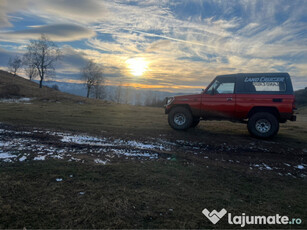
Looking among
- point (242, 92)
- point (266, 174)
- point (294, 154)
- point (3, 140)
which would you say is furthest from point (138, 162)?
point (242, 92)

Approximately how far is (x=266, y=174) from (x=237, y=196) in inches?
59.6

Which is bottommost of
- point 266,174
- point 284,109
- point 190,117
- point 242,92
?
point 266,174

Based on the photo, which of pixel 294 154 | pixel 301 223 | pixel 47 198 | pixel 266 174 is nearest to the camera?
pixel 301 223

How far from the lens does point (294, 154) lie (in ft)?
20.5

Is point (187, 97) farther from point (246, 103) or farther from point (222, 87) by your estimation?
point (246, 103)

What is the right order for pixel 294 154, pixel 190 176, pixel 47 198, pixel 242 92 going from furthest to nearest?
pixel 242 92 → pixel 294 154 → pixel 190 176 → pixel 47 198

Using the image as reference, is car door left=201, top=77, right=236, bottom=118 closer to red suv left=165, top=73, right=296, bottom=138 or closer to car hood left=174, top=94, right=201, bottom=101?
red suv left=165, top=73, right=296, bottom=138

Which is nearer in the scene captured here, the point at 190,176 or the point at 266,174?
the point at 190,176

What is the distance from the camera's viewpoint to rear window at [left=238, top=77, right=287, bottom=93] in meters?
7.74

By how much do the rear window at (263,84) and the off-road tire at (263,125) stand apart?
3.20ft

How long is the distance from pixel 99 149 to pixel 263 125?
20.7 feet

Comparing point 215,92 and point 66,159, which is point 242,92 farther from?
point 66,159

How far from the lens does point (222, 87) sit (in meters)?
8.47
